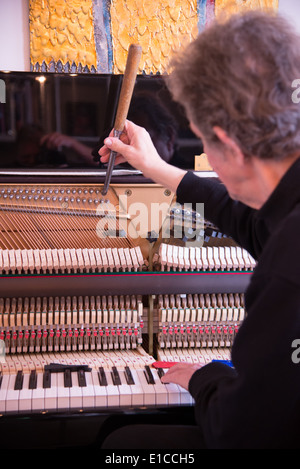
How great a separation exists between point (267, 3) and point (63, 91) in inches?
66.1

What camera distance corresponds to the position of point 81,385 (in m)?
1.99

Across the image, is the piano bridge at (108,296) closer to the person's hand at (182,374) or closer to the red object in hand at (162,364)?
the red object in hand at (162,364)

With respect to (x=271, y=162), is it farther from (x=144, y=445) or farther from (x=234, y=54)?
(x=144, y=445)

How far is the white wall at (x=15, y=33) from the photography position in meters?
2.92

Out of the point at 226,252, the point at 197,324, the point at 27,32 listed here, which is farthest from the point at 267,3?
the point at 197,324

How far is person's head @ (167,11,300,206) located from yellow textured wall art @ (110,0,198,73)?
1.93 m

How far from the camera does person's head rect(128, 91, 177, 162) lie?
2.29 meters

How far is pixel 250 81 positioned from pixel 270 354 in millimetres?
600

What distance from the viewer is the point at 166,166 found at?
180 centimetres

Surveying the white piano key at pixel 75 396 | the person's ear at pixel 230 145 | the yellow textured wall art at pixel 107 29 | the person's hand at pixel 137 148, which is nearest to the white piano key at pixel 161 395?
the white piano key at pixel 75 396

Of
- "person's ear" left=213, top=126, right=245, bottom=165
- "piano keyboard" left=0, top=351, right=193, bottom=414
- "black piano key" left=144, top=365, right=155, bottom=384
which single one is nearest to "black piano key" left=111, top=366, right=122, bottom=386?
"piano keyboard" left=0, top=351, right=193, bottom=414

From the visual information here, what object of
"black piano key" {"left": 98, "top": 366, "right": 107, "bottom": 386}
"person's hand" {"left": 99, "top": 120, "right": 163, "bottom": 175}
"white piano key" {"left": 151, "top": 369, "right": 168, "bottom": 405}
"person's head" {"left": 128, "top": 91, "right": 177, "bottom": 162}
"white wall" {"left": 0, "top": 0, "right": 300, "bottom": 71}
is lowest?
"white piano key" {"left": 151, "top": 369, "right": 168, "bottom": 405}

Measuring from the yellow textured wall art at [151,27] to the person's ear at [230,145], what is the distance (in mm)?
1991

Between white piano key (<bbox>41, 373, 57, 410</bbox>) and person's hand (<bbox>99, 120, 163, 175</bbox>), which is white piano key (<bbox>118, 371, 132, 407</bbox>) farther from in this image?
person's hand (<bbox>99, 120, 163, 175</bbox>)
